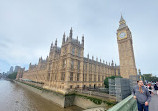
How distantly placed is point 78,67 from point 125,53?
3088 cm

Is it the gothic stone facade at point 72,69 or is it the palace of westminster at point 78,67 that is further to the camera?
the palace of westminster at point 78,67

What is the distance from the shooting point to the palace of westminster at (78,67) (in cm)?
2880

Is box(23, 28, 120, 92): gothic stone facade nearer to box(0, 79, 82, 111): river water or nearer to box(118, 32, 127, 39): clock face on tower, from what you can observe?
box(0, 79, 82, 111): river water

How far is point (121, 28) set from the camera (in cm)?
5034

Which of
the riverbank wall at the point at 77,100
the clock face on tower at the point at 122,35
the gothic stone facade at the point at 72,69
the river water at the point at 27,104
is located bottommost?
the river water at the point at 27,104

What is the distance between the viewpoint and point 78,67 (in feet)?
105

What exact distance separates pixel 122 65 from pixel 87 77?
24.0 metres

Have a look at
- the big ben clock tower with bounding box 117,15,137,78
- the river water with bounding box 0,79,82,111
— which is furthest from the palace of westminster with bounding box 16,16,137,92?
the river water with bounding box 0,79,82,111

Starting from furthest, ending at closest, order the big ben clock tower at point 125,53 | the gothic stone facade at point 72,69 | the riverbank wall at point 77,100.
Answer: the big ben clock tower at point 125,53 → the gothic stone facade at point 72,69 → the riverbank wall at point 77,100

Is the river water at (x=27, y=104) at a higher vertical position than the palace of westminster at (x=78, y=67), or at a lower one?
lower

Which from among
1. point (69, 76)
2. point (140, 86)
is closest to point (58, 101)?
point (69, 76)

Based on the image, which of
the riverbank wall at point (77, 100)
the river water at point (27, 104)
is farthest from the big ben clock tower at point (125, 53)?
the river water at point (27, 104)

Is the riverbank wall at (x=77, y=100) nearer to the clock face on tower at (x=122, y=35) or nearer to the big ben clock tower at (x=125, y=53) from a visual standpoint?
the big ben clock tower at (x=125, y=53)

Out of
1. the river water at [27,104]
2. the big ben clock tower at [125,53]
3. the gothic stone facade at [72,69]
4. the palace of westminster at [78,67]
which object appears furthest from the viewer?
the big ben clock tower at [125,53]
